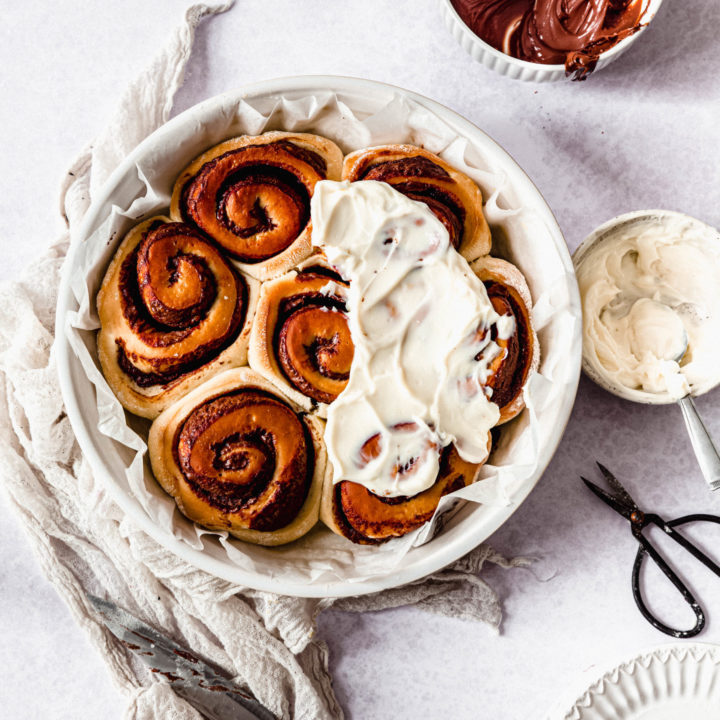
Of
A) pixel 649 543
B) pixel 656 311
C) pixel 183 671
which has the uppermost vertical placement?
pixel 656 311

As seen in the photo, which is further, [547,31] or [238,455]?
[547,31]

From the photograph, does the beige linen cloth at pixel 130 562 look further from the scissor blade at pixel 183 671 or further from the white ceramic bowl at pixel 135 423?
the white ceramic bowl at pixel 135 423

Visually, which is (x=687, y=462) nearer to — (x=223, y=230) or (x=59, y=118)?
(x=223, y=230)

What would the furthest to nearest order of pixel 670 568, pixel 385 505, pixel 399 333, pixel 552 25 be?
1. pixel 670 568
2. pixel 552 25
3. pixel 385 505
4. pixel 399 333

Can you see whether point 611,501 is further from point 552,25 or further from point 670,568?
point 552,25

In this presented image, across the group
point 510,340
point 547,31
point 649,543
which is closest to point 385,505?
point 510,340

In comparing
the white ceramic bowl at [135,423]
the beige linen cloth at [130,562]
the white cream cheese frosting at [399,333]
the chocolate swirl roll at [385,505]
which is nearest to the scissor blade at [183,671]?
the beige linen cloth at [130,562]

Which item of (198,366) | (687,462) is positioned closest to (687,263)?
(687,462)
